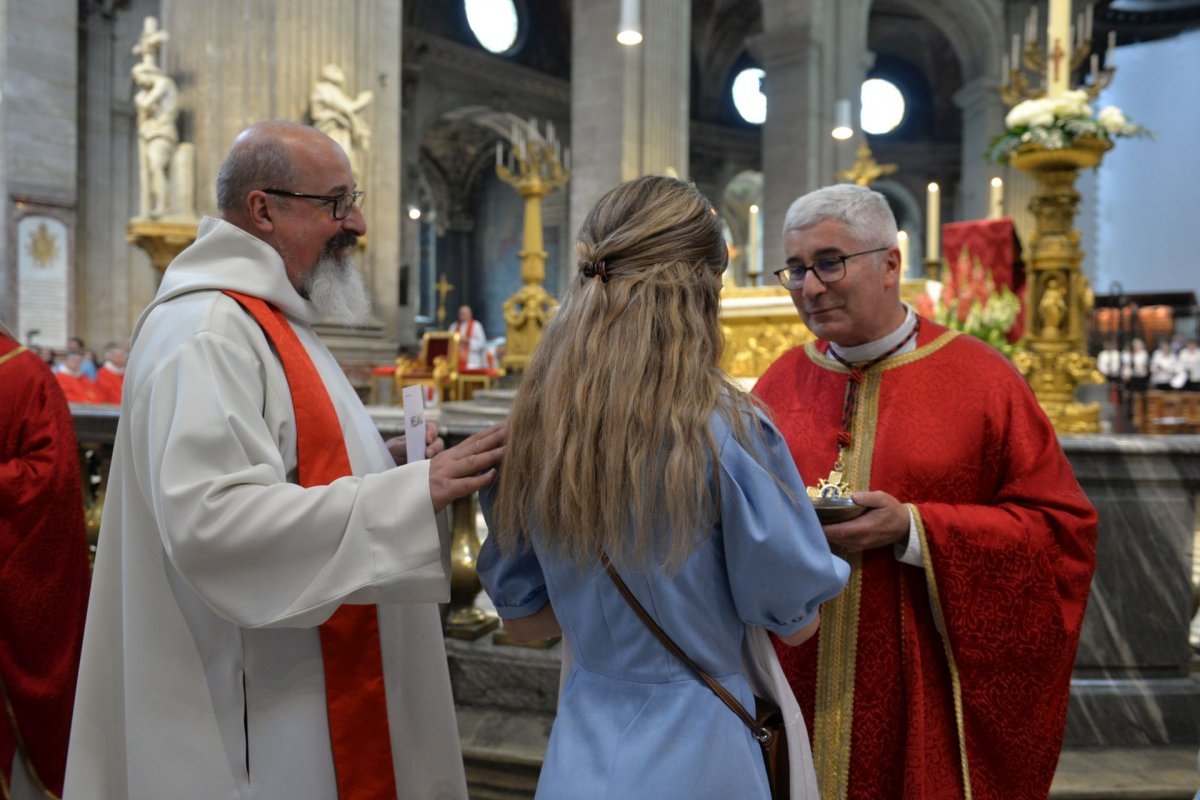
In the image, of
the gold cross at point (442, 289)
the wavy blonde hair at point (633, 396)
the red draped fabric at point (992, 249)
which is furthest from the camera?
the gold cross at point (442, 289)

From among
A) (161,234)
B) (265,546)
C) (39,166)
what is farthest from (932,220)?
(39,166)

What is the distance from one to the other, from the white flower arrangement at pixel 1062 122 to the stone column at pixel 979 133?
16.3 meters

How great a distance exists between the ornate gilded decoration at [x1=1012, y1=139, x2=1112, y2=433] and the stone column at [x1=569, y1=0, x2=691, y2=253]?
27.8 feet

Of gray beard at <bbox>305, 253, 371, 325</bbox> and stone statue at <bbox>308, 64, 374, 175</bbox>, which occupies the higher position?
stone statue at <bbox>308, 64, 374, 175</bbox>

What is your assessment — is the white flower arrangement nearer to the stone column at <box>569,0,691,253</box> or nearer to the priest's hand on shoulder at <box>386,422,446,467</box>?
the priest's hand on shoulder at <box>386,422,446,467</box>

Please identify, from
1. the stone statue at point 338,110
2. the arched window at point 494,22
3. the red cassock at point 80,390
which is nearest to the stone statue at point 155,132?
the stone statue at point 338,110

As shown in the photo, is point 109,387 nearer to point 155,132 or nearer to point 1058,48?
point 155,132

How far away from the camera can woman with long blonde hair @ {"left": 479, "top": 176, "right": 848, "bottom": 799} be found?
129 cm

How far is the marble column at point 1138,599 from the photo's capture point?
2945 millimetres

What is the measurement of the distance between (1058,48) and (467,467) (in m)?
3.66

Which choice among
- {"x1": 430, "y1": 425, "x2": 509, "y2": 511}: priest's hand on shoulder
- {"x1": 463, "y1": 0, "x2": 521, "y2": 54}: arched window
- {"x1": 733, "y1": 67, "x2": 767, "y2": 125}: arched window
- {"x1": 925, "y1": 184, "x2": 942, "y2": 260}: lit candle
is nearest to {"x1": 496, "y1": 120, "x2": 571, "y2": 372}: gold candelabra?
{"x1": 925, "y1": 184, "x2": 942, "y2": 260}: lit candle

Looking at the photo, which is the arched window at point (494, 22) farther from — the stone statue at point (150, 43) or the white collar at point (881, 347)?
the white collar at point (881, 347)

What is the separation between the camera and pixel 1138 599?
9.80 feet

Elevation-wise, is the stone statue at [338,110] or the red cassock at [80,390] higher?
the stone statue at [338,110]
